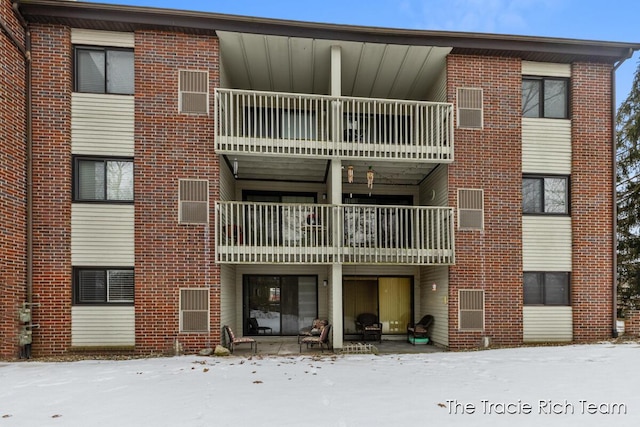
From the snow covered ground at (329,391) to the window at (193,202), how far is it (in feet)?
10.6

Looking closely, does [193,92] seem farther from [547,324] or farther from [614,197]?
[614,197]

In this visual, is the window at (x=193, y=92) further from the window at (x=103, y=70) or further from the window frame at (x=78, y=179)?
the window frame at (x=78, y=179)

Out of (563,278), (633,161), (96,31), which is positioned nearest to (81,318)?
(96,31)

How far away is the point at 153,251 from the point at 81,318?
2193 mm

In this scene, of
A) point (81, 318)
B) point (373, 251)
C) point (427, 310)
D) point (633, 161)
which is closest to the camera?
point (81, 318)

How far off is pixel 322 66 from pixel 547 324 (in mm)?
9275

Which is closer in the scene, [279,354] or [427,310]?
[279,354]

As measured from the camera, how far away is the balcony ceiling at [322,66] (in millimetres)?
9852

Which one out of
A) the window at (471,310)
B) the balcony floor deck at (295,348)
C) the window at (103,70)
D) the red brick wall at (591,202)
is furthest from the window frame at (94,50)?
the red brick wall at (591,202)

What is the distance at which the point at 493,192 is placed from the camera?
1028 centimetres

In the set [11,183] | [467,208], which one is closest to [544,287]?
[467,208]

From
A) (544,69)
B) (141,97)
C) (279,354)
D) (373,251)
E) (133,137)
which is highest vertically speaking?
(544,69)

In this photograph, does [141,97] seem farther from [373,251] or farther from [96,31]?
[373,251]

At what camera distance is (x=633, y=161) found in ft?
51.2
